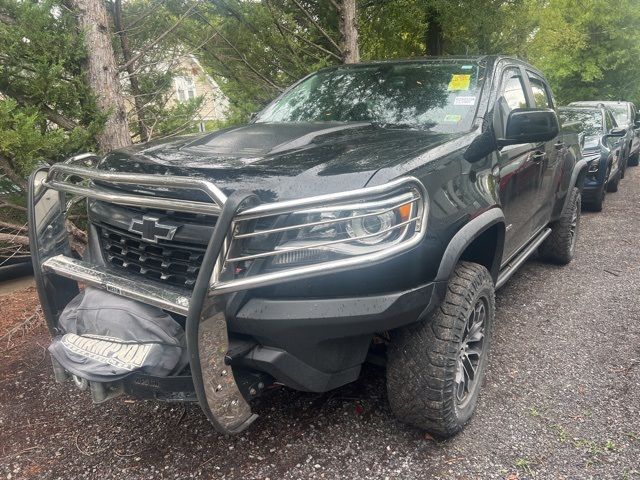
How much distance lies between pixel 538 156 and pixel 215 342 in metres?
2.95

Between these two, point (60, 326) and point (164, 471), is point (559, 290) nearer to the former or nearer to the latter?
point (164, 471)

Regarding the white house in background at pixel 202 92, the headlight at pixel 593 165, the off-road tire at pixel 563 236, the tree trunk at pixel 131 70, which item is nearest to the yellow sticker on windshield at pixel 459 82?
the off-road tire at pixel 563 236

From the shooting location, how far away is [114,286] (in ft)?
6.92

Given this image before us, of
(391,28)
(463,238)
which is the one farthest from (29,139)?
(391,28)

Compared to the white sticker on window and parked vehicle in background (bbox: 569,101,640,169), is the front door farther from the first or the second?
parked vehicle in background (bbox: 569,101,640,169)

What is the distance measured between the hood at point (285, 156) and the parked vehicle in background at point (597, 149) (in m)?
5.26

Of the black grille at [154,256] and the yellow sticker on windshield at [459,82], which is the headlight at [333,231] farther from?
the yellow sticker on windshield at [459,82]

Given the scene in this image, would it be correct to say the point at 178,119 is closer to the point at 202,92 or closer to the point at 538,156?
the point at 202,92

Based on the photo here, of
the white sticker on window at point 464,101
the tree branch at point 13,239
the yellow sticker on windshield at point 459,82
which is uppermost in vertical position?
the yellow sticker on windshield at point 459,82

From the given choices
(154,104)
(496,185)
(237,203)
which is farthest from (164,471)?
(154,104)

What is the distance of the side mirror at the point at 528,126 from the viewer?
2.82 meters

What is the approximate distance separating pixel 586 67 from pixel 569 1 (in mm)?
3630

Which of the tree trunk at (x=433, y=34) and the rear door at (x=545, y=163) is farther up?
the tree trunk at (x=433, y=34)

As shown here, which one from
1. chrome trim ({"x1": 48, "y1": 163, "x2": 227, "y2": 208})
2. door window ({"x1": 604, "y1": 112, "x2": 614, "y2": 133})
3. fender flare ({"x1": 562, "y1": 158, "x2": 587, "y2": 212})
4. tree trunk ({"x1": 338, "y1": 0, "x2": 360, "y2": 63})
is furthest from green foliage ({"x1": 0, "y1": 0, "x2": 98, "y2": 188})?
door window ({"x1": 604, "y1": 112, "x2": 614, "y2": 133})
